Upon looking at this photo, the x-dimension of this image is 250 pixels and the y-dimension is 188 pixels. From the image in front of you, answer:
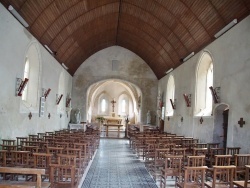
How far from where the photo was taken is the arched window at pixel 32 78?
520 inches

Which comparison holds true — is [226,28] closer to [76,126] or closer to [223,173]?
[223,173]

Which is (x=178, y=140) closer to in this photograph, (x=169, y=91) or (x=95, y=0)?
(x=95, y=0)

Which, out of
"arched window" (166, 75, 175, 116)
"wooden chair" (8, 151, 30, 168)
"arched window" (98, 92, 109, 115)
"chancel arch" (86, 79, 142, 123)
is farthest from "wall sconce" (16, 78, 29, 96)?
"arched window" (98, 92, 109, 115)

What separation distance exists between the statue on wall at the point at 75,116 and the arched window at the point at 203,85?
10.8 metres

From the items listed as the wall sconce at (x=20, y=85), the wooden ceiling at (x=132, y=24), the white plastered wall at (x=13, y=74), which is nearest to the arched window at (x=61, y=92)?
the wooden ceiling at (x=132, y=24)

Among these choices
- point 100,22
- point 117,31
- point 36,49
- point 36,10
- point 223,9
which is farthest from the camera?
point 117,31

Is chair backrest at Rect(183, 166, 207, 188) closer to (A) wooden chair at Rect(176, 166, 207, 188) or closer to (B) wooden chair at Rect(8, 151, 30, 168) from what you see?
(A) wooden chair at Rect(176, 166, 207, 188)

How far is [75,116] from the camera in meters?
22.5

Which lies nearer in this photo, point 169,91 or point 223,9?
point 223,9

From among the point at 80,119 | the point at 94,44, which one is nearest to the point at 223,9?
Result: the point at 94,44

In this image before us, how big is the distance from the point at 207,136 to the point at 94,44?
37.1 ft

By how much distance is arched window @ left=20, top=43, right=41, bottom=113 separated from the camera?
13.2 meters

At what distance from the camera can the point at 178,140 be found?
11945mm

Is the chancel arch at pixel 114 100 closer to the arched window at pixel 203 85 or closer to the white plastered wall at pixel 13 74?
the white plastered wall at pixel 13 74
